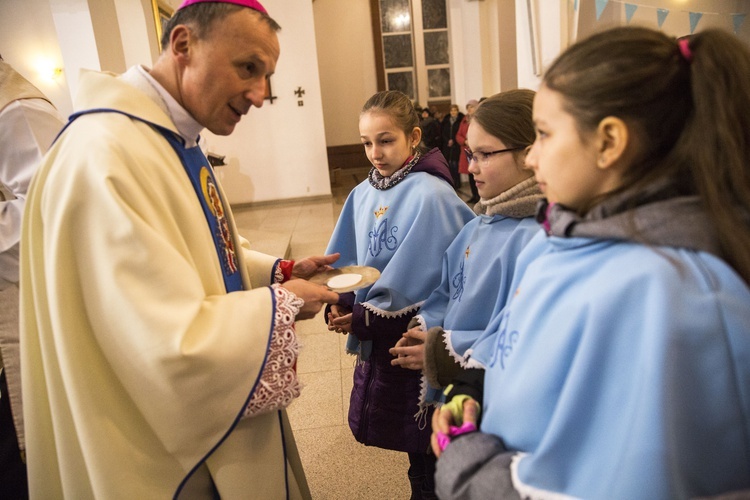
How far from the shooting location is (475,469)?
852mm

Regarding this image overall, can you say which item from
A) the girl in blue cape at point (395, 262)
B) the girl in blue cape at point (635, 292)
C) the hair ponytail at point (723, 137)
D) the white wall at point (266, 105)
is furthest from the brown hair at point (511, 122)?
the white wall at point (266, 105)

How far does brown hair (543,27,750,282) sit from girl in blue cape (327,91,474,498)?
1002 mm

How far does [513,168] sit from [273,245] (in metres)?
4.89

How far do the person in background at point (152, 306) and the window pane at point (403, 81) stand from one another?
41.6ft

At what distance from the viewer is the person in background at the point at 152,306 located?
1006 millimetres

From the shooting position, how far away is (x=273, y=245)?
239 inches

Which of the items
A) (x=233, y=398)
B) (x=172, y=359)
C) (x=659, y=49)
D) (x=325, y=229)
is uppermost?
(x=659, y=49)

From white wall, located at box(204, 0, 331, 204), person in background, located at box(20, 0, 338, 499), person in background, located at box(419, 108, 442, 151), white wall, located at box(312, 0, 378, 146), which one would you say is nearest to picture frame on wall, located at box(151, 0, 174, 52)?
white wall, located at box(204, 0, 331, 204)

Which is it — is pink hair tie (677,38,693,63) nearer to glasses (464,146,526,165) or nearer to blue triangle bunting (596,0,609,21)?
glasses (464,146,526,165)

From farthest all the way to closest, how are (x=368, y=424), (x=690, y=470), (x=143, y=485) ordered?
(x=368, y=424)
(x=143, y=485)
(x=690, y=470)

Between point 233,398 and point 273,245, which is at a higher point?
point 233,398

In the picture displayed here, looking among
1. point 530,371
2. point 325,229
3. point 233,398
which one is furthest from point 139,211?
point 325,229

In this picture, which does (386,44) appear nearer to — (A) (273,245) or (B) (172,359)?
(A) (273,245)

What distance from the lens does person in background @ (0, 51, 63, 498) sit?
1689 millimetres
